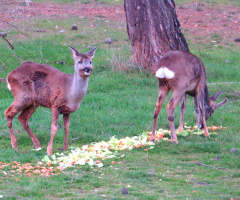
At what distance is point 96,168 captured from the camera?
6695 millimetres

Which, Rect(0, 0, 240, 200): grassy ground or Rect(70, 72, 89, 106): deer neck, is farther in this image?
Rect(70, 72, 89, 106): deer neck

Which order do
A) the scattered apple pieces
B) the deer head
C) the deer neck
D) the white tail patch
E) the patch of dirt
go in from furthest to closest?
1. the patch of dirt
2. the white tail patch
3. the deer neck
4. the deer head
5. the scattered apple pieces

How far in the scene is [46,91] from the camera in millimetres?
7824

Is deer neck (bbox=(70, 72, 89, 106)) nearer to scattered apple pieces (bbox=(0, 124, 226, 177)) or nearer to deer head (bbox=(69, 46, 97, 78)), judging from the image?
deer head (bbox=(69, 46, 97, 78))

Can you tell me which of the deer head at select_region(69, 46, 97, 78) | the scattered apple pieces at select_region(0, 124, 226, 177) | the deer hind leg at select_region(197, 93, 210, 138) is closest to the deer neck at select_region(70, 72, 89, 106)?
the deer head at select_region(69, 46, 97, 78)

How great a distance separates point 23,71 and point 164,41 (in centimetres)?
566

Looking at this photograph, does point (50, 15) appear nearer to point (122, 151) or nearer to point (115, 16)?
point (115, 16)

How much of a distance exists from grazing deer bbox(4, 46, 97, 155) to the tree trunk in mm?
5249

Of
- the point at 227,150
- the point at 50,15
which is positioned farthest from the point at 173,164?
the point at 50,15

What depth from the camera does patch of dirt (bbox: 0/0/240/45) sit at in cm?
1783

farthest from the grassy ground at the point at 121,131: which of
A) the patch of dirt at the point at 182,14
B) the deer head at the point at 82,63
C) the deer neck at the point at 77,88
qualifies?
the deer head at the point at 82,63

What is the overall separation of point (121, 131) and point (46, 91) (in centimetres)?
198

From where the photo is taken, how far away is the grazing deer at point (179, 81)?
27.0 feet

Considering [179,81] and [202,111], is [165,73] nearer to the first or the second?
[179,81]
